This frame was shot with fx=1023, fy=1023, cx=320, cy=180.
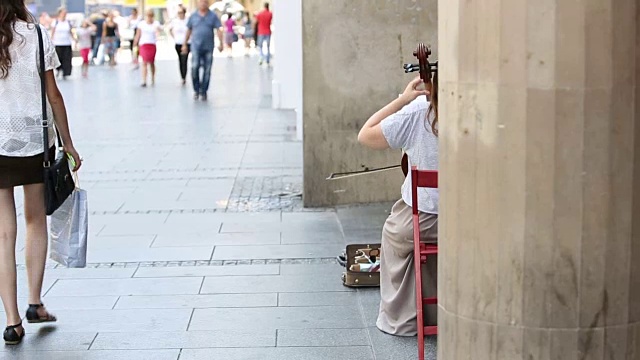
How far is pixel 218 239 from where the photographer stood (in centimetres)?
738

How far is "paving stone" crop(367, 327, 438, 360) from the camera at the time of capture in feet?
15.9

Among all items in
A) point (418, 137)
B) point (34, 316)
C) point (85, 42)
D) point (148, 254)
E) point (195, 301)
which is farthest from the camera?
point (85, 42)

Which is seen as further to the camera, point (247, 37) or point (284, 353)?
point (247, 37)

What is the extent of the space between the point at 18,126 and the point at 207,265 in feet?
6.43

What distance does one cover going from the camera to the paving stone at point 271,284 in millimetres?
6012

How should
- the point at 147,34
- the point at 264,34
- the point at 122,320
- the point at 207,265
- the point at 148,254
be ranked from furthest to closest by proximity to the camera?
the point at 264,34 → the point at 147,34 → the point at 148,254 → the point at 207,265 → the point at 122,320

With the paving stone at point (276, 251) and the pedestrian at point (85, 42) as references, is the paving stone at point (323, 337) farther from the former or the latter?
Answer: the pedestrian at point (85, 42)

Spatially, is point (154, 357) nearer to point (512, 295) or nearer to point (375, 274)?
point (375, 274)

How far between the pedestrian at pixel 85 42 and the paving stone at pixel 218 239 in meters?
19.4

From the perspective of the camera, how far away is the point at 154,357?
4836mm

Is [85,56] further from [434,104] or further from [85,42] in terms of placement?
[434,104]

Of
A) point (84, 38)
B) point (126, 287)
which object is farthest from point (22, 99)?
point (84, 38)

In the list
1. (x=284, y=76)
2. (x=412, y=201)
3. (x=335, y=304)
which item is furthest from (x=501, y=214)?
(x=284, y=76)

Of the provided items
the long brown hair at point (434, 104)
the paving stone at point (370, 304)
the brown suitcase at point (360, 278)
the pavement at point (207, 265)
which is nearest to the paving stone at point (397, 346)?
the pavement at point (207, 265)
